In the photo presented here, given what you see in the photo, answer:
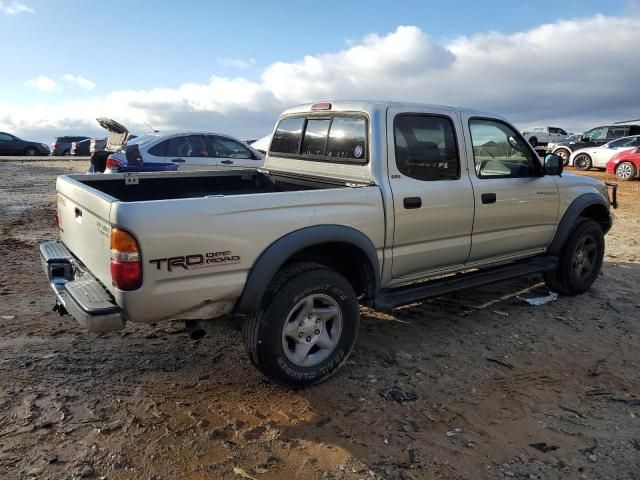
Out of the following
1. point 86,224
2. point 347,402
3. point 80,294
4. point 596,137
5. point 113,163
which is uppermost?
point 596,137

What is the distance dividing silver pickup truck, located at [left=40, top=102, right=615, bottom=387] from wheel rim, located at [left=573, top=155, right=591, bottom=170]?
16.3m

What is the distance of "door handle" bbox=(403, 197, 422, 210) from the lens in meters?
3.85

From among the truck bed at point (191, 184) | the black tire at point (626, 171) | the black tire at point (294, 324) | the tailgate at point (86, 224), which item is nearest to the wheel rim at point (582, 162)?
the black tire at point (626, 171)

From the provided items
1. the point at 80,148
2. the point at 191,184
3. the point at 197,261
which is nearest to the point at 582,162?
the point at 191,184

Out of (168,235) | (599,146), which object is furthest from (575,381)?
(599,146)

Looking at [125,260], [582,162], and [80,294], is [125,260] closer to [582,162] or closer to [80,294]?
[80,294]

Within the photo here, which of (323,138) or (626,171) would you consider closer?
(323,138)

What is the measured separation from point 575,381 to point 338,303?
1812 millimetres

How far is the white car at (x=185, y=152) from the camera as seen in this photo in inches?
352

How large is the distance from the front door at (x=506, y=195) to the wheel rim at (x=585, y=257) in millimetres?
531

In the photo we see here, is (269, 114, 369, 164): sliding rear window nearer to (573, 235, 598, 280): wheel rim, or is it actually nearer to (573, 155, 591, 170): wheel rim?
(573, 235, 598, 280): wheel rim

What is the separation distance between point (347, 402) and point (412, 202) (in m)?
1.53

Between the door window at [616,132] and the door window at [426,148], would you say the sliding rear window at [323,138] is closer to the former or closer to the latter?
the door window at [426,148]

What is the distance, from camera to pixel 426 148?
4141 millimetres
